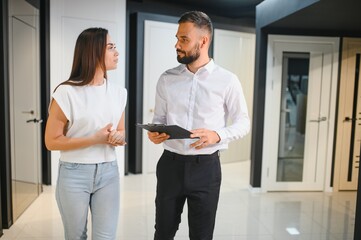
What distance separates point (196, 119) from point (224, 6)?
4622 millimetres

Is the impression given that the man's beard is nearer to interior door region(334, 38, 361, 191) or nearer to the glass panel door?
the glass panel door

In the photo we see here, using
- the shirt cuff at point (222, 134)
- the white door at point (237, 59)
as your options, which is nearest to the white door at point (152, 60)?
the white door at point (237, 59)

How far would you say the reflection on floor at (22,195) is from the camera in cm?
344

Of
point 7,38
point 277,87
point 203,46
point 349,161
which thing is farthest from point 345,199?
point 7,38

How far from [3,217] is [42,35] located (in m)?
2.27

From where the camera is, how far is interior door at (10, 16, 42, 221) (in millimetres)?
3375

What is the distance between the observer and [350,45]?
4570mm

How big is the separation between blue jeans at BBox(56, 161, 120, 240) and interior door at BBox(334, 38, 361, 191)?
3.81 metres

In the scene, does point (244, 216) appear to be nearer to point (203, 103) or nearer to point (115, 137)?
point (203, 103)

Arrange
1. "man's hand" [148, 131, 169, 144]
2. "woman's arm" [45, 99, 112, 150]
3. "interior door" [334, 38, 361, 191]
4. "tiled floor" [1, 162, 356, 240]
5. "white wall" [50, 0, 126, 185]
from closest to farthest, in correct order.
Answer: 1. "woman's arm" [45, 99, 112, 150]
2. "man's hand" [148, 131, 169, 144]
3. "tiled floor" [1, 162, 356, 240]
4. "white wall" [50, 0, 126, 185]
5. "interior door" [334, 38, 361, 191]

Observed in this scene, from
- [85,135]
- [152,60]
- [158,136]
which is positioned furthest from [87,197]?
[152,60]

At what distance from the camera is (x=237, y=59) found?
6262mm

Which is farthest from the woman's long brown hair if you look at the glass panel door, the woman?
the glass panel door

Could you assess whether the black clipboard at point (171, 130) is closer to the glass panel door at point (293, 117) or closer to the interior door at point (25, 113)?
the interior door at point (25, 113)
